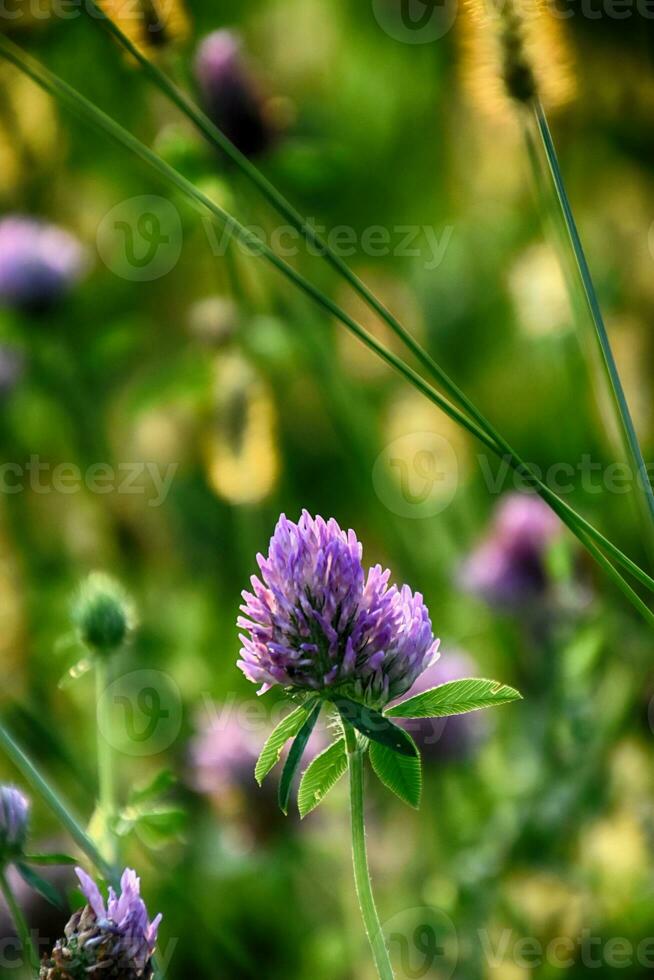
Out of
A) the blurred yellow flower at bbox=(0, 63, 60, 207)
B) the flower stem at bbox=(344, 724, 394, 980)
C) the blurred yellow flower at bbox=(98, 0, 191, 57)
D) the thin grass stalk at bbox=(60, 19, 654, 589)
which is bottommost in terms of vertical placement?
the flower stem at bbox=(344, 724, 394, 980)

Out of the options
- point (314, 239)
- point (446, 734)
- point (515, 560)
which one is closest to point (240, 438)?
point (515, 560)

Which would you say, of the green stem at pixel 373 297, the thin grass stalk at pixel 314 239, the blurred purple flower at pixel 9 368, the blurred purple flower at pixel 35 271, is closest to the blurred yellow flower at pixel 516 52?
the green stem at pixel 373 297

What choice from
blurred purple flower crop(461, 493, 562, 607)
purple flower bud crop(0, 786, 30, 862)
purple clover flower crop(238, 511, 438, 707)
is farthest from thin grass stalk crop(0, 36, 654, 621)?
blurred purple flower crop(461, 493, 562, 607)

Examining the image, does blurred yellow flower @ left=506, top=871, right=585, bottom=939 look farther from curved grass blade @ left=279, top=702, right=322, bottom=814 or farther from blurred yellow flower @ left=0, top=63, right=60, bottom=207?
blurred yellow flower @ left=0, top=63, right=60, bottom=207

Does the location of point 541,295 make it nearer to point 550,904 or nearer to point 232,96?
point 232,96

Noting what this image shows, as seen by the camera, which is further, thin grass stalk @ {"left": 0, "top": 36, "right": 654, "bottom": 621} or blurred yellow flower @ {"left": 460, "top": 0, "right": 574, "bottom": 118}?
blurred yellow flower @ {"left": 460, "top": 0, "right": 574, "bottom": 118}

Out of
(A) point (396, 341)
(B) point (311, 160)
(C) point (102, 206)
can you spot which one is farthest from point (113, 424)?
(B) point (311, 160)

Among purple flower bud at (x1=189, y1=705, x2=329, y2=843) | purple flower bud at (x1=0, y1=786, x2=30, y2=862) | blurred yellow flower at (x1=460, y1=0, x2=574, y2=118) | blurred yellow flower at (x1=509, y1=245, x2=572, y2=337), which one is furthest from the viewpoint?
blurred yellow flower at (x1=509, y1=245, x2=572, y2=337)

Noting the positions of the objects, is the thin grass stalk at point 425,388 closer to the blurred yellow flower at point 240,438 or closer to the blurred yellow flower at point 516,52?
the blurred yellow flower at point 516,52
